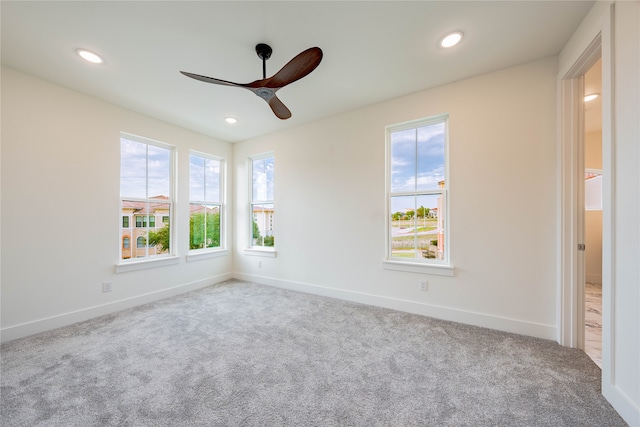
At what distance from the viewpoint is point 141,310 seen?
3.03 m

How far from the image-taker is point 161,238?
3.63 metres

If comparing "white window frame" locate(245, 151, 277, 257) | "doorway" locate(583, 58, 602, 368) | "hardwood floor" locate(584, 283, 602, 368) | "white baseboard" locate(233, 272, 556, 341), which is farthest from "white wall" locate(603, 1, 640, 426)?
"white window frame" locate(245, 151, 277, 257)

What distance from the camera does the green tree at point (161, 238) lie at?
353 cm

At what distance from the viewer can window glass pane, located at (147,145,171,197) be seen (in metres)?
3.50

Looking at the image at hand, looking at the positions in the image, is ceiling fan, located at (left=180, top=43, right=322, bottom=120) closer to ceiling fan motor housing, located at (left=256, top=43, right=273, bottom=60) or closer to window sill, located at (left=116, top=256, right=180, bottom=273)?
ceiling fan motor housing, located at (left=256, top=43, right=273, bottom=60)

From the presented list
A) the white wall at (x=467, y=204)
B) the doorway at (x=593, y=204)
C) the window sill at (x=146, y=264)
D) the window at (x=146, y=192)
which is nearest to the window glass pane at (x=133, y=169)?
the window at (x=146, y=192)

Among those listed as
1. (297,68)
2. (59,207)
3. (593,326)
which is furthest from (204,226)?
(593,326)

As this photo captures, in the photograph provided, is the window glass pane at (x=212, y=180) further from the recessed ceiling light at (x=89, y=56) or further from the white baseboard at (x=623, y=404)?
the white baseboard at (x=623, y=404)

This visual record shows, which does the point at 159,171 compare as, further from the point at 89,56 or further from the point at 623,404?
the point at 623,404

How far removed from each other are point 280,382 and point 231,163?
3.81m

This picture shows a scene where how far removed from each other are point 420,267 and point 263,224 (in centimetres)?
267

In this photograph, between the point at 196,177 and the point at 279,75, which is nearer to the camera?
the point at 279,75

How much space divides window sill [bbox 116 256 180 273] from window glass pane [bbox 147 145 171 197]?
93 centimetres

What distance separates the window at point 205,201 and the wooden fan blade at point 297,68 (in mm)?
2701
